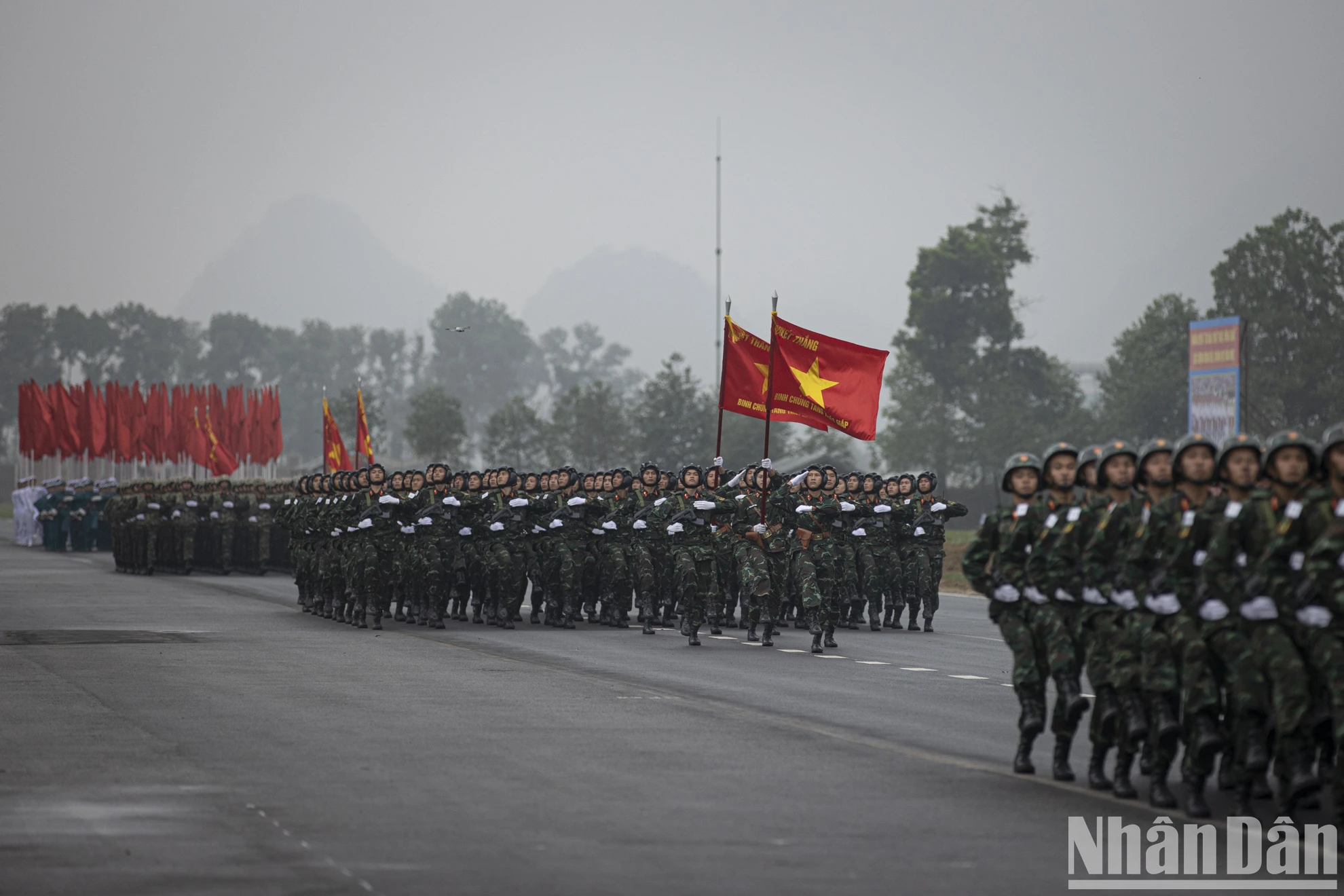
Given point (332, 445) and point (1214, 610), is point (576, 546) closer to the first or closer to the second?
point (1214, 610)

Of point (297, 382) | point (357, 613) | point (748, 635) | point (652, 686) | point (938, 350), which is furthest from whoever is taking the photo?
point (297, 382)

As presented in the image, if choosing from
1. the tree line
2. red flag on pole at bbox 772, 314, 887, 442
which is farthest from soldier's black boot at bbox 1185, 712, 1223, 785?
the tree line

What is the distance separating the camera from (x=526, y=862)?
8.07 meters

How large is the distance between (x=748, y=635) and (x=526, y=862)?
1338 centimetres

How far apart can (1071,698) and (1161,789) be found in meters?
0.79

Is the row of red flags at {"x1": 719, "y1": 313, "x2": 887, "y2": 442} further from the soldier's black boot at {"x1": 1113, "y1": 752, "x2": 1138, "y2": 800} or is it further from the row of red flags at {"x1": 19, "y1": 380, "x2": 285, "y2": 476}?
the row of red flags at {"x1": 19, "y1": 380, "x2": 285, "y2": 476}

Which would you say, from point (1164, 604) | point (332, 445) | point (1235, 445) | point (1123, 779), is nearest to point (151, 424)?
point (332, 445)

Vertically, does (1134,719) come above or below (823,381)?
below

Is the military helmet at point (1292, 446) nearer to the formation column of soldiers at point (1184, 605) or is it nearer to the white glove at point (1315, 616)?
the formation column of soldiers at point (1184, 605)

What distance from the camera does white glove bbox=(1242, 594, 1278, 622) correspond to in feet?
29.1

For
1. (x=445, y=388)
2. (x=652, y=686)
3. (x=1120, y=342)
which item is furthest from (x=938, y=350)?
(x=445, y=388)

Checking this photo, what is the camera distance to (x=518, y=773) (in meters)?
10.7

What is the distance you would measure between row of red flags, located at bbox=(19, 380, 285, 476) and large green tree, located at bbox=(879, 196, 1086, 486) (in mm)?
31255

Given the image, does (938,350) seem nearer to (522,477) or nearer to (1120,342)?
(1120,342)
